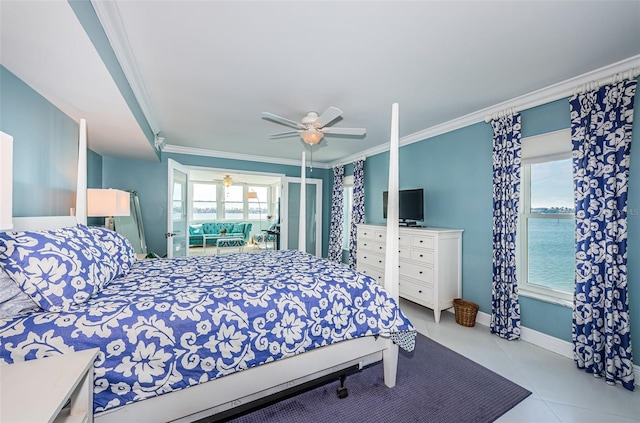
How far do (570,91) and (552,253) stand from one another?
1522mm

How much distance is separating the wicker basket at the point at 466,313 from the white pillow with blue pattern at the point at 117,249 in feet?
10.9

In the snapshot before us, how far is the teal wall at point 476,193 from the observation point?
6.81 feet

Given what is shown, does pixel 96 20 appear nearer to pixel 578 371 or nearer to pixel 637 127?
pixel 637 127

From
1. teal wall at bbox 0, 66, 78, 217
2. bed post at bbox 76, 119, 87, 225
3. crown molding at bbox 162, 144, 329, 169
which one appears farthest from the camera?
crown molding at bbox 162, 144, 329, 169

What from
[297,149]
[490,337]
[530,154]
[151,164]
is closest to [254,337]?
[490,337]

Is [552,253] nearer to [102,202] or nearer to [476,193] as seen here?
[476,193]

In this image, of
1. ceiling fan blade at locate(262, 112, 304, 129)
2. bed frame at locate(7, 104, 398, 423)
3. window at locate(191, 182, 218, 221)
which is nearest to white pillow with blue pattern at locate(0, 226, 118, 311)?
bed frame at locate(7, 104, 398, 423)

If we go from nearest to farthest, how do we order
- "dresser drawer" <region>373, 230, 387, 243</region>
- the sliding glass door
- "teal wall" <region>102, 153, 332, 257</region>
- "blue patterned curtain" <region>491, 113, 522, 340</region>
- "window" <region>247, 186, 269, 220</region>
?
"blue patterned curtain" <region>491, 113, 522, 340</region> → "dresser drawer" <region>373, 230, 387, 243</region> → "teal wall" <region>102, 153, 332, 257</region> → the sliding glass door → "window" <region>247, 186, 269, 220</region>

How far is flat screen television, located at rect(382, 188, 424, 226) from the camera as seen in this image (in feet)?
12.3

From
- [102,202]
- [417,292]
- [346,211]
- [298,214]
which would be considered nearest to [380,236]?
[417,292]

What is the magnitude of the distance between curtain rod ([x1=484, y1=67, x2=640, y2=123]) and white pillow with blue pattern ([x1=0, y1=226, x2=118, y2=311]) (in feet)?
12.4

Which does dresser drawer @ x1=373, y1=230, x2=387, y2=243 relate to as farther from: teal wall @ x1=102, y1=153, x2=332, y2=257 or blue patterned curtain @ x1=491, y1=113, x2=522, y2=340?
teal wall @ x1=102, y1=153, x2=332, y2=257

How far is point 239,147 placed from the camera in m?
4.79

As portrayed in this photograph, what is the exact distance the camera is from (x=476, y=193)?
3211mm
